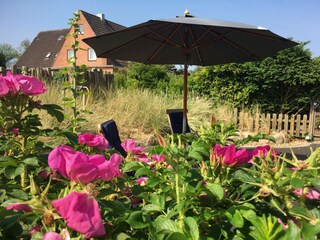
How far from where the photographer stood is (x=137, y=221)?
0.65 m

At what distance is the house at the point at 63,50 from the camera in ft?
103

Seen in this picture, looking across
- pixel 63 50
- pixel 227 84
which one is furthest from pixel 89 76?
pixel 63 50

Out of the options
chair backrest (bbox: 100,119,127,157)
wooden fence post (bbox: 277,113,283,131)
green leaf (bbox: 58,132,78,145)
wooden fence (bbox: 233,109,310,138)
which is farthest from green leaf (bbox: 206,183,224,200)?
wooden fence post (bbox: 277,113,283,131)

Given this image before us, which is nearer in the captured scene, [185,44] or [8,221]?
[8,221]

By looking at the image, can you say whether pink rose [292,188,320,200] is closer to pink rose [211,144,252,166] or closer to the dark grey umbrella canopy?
pink rose [211,144,252,166]

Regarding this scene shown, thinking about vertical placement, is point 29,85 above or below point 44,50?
below

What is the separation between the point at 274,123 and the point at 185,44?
16.8 feet

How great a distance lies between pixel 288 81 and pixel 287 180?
31.9ft

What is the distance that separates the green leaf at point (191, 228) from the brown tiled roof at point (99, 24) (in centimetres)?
3223

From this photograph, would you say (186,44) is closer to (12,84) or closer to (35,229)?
(12,84)

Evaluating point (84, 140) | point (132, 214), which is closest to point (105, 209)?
point (132, 214)

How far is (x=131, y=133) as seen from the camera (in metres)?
7.73

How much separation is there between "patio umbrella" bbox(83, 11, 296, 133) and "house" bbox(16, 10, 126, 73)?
24877 millimetres

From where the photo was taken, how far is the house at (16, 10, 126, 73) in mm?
31328
